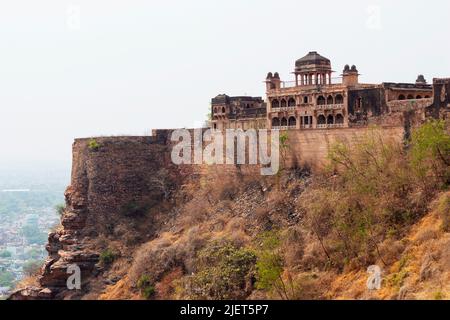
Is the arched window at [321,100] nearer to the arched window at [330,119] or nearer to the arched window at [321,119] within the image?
the arched window at [321,119]

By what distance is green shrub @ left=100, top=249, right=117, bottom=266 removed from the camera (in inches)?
1515

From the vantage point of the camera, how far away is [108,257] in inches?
1518

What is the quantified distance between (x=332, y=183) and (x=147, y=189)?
443 inches

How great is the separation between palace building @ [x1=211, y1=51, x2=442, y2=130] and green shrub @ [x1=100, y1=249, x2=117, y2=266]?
1160cm

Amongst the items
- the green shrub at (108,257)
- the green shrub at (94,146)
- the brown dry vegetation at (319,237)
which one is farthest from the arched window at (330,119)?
the green shrub at (108,257)

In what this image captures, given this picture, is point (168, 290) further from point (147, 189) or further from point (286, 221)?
point (147, 189)

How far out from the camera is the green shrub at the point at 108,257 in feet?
126

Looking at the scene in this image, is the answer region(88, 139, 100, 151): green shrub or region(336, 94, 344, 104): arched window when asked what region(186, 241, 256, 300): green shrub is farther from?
region(336, 94, 344, 104): arched window

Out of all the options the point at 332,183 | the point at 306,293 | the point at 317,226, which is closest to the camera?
the point at 306,293

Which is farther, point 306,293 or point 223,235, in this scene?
point 223,235

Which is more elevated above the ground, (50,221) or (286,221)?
(286,221)

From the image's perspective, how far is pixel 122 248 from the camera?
1535 inches
